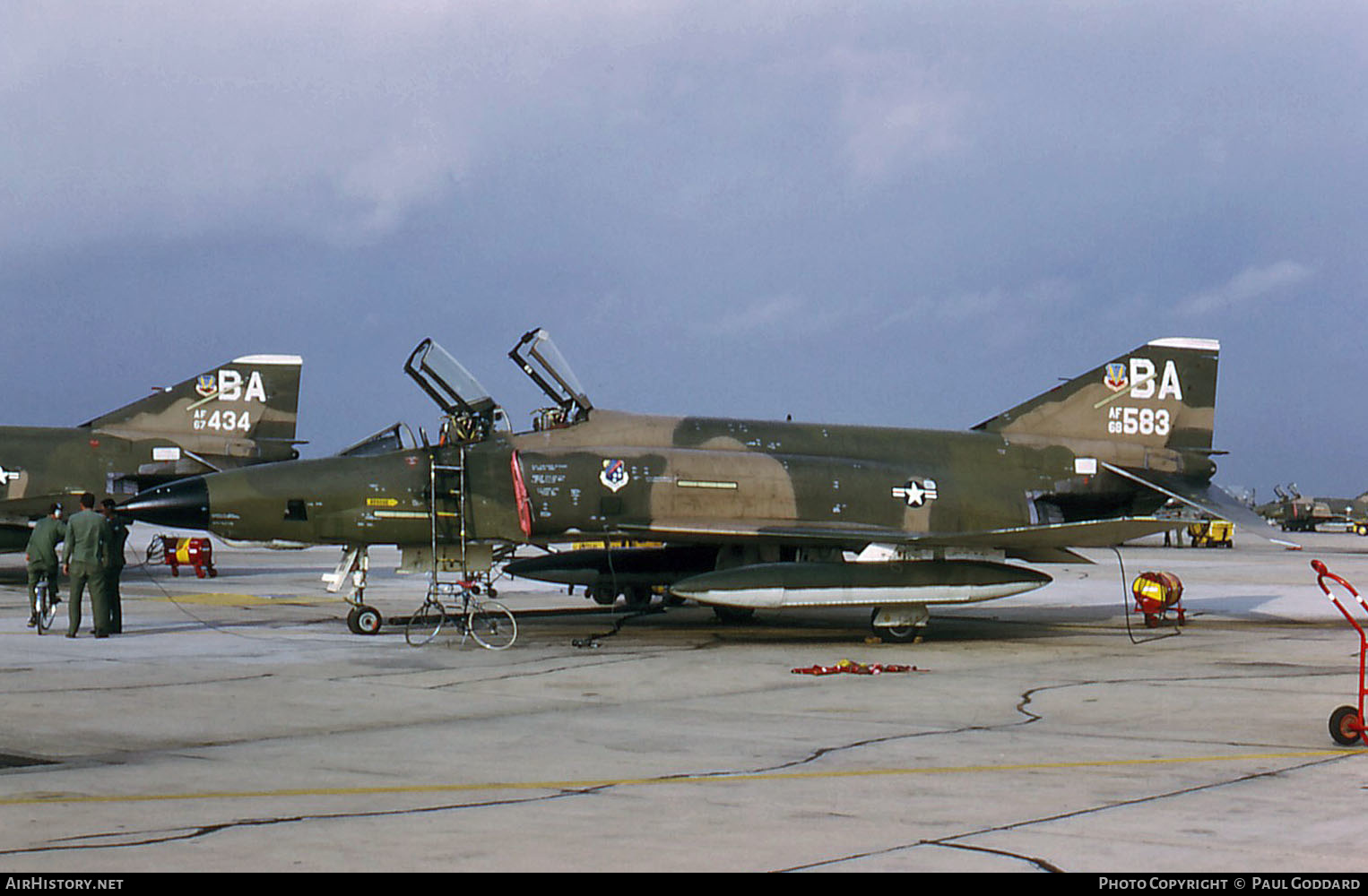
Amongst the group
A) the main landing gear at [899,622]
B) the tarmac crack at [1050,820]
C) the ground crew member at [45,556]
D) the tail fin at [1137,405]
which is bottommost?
the tarmac crack at [1050,820]

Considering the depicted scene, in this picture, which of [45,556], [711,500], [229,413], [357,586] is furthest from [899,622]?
[229,413]

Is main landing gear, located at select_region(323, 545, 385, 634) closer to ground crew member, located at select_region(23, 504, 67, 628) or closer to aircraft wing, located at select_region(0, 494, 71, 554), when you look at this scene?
ground crew member, located at select_region(23, 504, 67, 628)

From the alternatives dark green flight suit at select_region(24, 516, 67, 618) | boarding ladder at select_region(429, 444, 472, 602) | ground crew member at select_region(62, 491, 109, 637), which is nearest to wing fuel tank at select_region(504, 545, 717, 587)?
boarding ladder at select_region(429, 444, 472, 602)

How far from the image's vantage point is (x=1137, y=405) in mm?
19016

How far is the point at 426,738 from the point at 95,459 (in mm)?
19622

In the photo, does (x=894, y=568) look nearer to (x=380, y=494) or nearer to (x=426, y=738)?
(x=380, y=494)

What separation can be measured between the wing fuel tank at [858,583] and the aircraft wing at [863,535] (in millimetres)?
295

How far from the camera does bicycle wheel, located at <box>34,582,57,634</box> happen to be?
15930 millimetres

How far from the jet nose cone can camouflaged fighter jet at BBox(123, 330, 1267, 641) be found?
0.06ft

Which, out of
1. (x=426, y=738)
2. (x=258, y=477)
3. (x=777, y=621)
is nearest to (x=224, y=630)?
(x=258, y=477)

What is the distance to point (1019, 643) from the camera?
1627 cm

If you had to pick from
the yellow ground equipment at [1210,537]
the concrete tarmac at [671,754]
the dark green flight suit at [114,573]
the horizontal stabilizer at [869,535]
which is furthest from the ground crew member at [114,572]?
the yellow ground equipment at [1210,537]

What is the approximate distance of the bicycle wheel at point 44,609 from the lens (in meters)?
15.9

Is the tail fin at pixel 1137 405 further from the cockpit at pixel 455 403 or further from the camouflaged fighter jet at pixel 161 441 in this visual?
the camouflaged fighter jet at pixel 161 441
